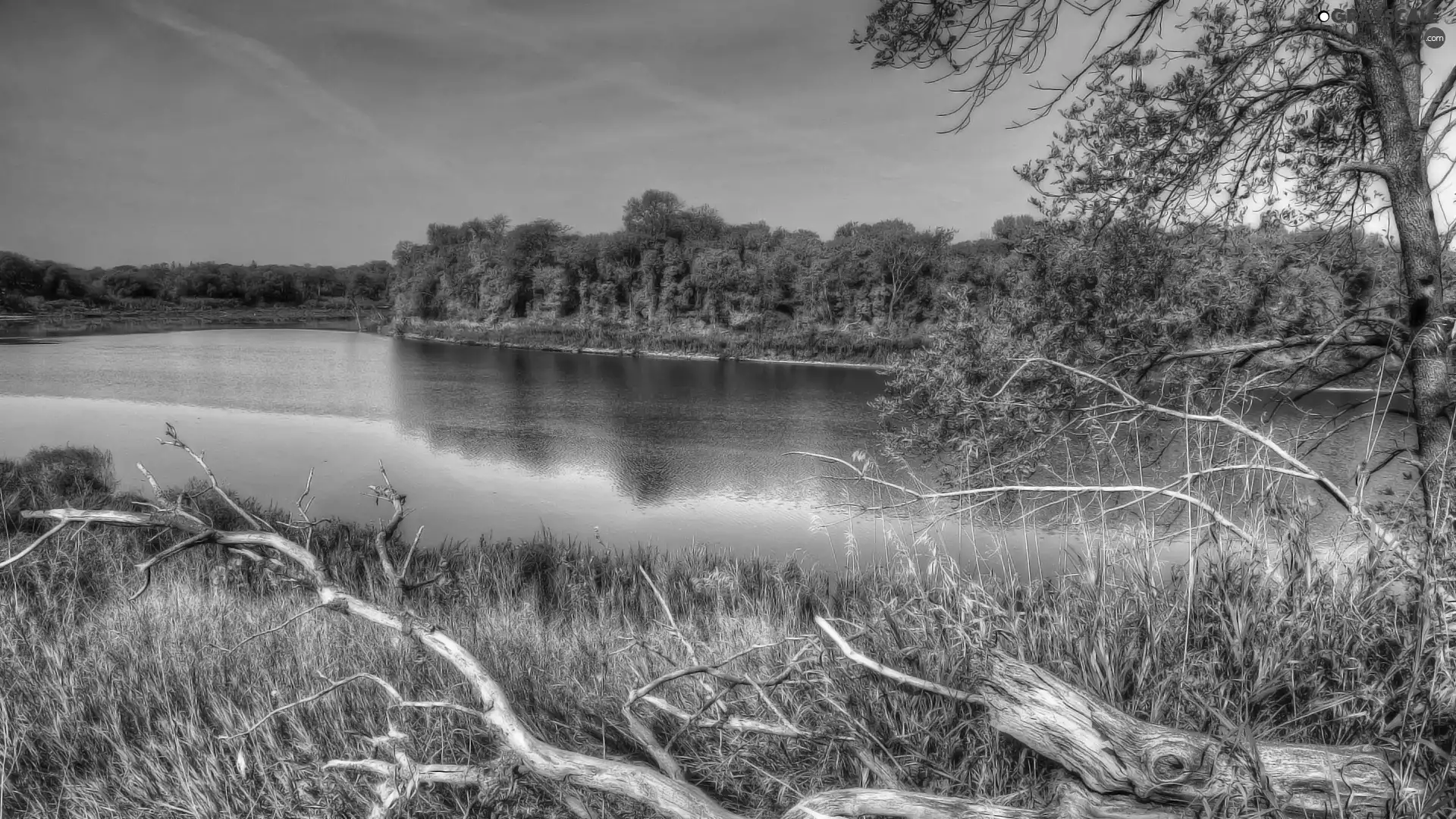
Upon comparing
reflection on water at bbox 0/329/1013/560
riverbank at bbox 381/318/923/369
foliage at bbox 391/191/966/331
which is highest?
foliage at bbox 391/191/966/331

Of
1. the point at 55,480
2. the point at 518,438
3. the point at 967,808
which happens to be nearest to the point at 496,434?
the point at 518,438

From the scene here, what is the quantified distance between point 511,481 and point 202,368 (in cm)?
2006

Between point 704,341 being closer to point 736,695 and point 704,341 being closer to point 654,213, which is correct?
point 654,213

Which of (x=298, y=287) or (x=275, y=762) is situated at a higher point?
(x=298, y=287)

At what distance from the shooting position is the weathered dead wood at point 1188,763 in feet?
4.67

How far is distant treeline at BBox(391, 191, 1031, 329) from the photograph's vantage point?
3675 centimetres

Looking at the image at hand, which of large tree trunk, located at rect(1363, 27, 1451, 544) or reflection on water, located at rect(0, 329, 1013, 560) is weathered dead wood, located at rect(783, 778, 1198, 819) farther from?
large tree trunk, located at rect(1363, 27, 1451, 544)

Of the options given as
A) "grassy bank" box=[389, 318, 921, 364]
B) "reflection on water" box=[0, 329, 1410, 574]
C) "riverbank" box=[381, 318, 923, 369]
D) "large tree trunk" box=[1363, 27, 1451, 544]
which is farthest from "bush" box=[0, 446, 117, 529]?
"grassy bank" box=[389, 318, 921, 364]

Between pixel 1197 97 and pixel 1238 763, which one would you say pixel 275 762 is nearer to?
pixel 1238 763

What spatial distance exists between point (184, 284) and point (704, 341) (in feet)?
187

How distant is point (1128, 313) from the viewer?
4305mm


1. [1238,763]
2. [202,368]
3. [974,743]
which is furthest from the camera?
[202,368]

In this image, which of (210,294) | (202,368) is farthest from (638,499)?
(210,294)

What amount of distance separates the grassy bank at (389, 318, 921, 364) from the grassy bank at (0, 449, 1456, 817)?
27182 millimetres
